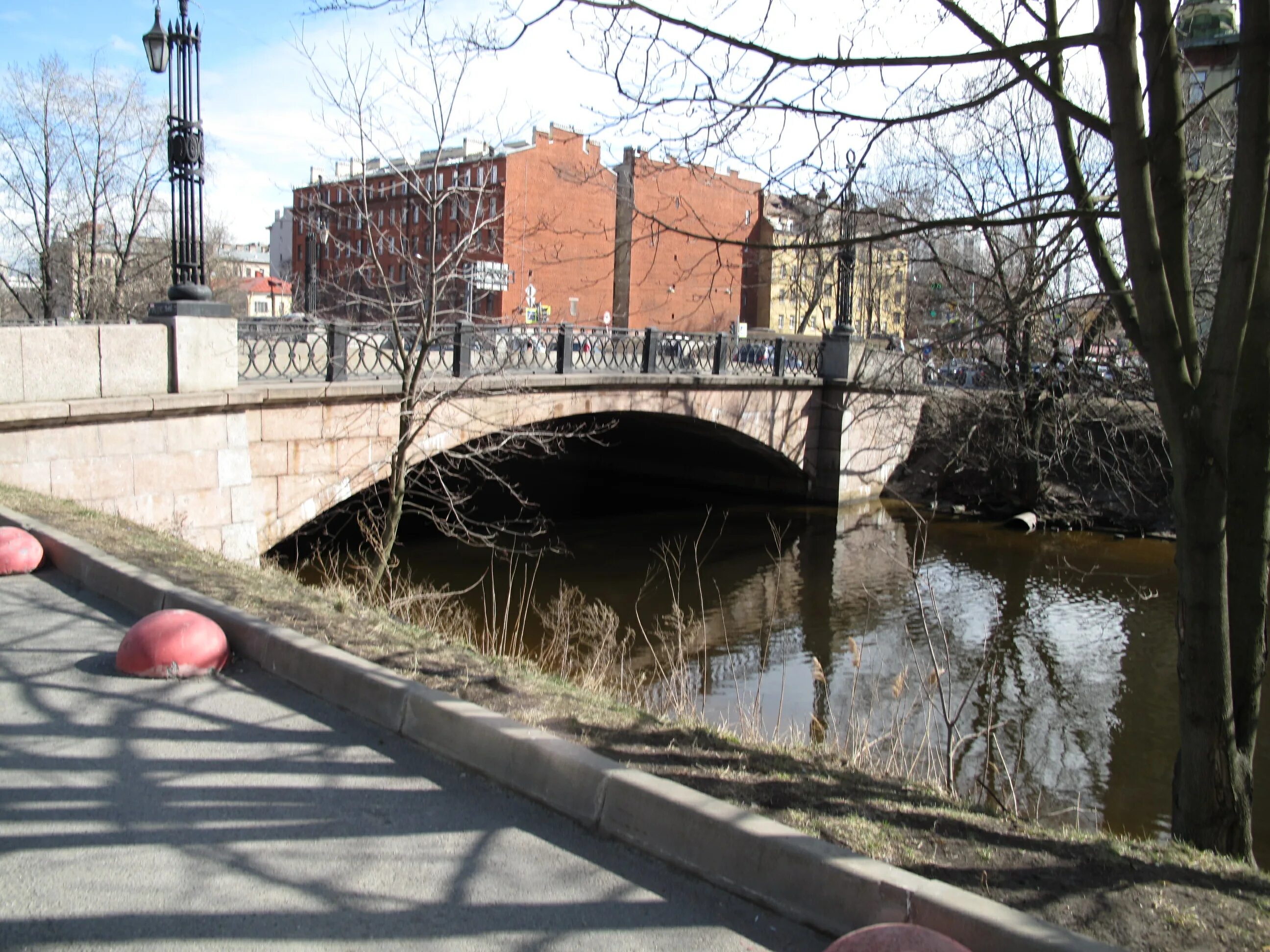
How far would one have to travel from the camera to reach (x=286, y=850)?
124 inches

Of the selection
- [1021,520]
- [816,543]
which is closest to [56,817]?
[816,543]

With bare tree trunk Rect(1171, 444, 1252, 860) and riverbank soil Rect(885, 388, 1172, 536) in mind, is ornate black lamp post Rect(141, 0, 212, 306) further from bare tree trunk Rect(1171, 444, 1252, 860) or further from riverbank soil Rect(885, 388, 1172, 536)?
riverbank soil Rect(885, 388, 1172, 536)

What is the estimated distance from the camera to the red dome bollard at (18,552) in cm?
622

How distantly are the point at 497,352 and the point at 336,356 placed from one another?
2661 mm

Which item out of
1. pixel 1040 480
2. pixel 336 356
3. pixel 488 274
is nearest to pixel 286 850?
pixel 488 274

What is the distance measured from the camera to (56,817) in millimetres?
3281

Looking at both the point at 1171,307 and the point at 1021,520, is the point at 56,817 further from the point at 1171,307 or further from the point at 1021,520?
the point at 1021,520

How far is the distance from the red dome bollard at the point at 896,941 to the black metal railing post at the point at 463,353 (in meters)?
10.5

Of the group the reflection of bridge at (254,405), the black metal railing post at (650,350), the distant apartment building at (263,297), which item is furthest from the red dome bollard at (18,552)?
the distant apartment building at (263,297)

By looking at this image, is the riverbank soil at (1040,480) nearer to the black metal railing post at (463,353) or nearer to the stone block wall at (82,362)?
the black metal railing post at (463,353)

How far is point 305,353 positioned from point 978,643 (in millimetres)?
9496

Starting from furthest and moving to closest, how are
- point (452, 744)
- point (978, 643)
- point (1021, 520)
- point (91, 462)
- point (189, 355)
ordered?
point (1021, 520) → point (978, 643) → point (189, 355) → point (91, 462) → point (452, 744)

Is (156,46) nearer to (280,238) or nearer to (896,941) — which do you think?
(896,941)

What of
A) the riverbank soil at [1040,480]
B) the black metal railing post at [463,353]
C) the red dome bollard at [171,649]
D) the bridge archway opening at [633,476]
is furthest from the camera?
the bridge archway opening at [633,476]
